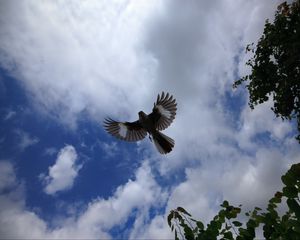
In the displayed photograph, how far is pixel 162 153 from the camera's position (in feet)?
37.9

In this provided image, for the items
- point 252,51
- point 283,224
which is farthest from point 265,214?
point 252,51

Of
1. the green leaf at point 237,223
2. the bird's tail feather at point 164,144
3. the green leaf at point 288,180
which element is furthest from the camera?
the bird's tail feather at point 164,144

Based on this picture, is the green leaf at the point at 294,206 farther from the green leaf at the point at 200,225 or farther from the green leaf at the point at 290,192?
the green leaf at the point at 200,225

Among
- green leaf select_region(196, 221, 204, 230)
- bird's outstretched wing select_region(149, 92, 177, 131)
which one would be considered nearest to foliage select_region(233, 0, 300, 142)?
bird's outstretched wing select_region(149, 92, 177, 131)

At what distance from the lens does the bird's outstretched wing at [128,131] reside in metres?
13.5

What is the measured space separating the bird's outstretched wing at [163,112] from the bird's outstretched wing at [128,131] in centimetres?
93

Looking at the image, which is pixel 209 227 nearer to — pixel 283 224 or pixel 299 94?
pixel 283 224

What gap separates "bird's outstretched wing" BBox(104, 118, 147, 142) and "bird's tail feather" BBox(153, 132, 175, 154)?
5.20 ft

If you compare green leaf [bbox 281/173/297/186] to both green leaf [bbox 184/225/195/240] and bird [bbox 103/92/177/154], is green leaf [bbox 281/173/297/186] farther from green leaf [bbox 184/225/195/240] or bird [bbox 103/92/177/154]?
bird [bbox 103/92/177/154]

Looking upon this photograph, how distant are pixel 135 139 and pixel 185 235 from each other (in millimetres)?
10000

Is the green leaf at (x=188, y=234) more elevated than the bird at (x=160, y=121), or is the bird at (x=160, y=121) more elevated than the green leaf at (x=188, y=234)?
the bird at (x=160, y=121)

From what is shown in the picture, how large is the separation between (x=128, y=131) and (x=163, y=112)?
68.1 inches

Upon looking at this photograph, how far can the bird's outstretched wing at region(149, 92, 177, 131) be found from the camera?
495 inches

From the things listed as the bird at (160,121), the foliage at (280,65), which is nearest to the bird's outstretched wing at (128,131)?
the bird at (160,121)
